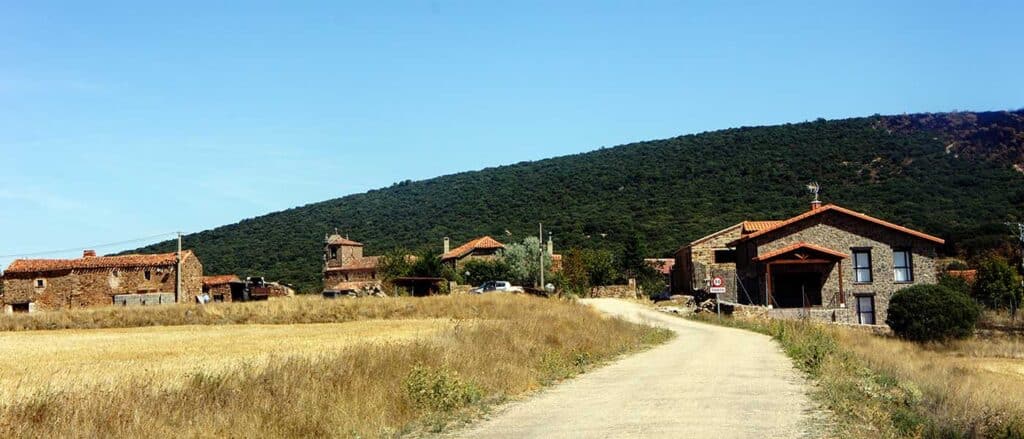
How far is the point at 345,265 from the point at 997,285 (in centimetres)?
6451

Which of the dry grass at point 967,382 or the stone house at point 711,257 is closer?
the dry grass at point 967,382

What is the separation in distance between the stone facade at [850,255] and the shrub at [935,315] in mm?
6146

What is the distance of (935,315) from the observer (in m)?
40.5

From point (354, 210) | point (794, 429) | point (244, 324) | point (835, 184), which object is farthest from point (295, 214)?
point (794, 429)

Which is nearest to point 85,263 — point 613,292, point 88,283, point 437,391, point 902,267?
point 88,283

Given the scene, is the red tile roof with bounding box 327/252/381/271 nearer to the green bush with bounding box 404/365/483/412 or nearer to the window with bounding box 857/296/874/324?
the window with bounding box 857/296/874/324

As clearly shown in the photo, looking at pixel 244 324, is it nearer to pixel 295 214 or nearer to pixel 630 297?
pixel 630 297

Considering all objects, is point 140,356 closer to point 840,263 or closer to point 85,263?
point 840,263

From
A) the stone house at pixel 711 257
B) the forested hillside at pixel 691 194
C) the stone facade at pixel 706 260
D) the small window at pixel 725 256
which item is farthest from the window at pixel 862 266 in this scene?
the forested hillside at pixel 691 194

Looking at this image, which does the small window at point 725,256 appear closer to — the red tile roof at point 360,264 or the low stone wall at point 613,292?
the low stone wall at point 613,292

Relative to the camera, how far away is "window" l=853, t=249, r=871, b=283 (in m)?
49.1

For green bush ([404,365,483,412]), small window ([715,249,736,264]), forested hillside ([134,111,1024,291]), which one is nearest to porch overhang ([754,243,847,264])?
small window ([715,249,736,264])

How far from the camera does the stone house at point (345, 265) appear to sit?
313 feet

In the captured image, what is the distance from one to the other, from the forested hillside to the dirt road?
204 feet
